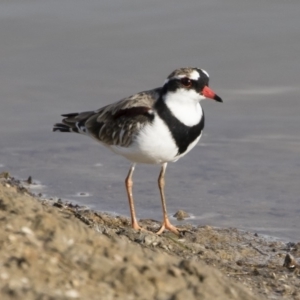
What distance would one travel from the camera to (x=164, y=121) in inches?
280

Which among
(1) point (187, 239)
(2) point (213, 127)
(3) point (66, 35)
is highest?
(3) point (66, 35)

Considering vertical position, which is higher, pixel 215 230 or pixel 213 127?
pixel 213 127

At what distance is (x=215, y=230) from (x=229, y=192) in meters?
1.34

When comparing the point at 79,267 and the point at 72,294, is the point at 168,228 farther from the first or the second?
the point at 72,294

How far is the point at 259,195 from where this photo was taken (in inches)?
338

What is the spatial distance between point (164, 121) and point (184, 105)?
10.3 inches

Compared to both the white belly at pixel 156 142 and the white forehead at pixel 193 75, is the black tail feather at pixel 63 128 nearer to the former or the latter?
the white belly at pixel 156 142

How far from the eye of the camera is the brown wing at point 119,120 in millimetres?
7191

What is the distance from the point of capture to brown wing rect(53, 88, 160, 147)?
23.6 ft

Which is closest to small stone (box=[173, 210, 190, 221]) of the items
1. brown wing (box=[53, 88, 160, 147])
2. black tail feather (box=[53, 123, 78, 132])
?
brown wing (box=[53, 88, 160, 147])

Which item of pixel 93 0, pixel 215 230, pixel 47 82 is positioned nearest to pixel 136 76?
pixel 47 82

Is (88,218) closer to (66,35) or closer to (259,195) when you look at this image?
(259,195)

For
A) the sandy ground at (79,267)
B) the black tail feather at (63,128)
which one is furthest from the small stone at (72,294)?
the black tail feather at (63,128)

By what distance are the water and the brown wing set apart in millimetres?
840
